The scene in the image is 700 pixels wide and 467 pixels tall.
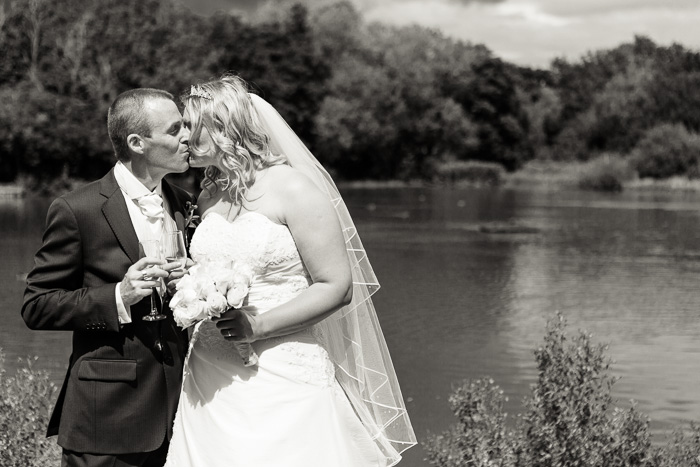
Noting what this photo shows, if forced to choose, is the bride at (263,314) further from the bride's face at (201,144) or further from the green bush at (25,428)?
the green bush at (25,428)

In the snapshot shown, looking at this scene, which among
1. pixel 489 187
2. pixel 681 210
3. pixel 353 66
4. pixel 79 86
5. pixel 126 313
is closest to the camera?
pixel 126 313

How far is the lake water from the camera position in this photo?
11.0m

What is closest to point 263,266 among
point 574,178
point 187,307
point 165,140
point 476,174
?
point 187,307

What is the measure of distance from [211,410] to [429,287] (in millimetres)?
14984

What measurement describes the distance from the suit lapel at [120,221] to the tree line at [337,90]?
1934 inches

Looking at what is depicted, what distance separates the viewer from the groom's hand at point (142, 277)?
331 centimetres

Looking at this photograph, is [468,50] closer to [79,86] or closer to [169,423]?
[79,86]

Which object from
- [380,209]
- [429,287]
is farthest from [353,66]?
[429,287]

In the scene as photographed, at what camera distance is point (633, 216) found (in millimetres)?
35562

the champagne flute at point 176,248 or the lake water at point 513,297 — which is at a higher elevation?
the champagne flute at point 176,248

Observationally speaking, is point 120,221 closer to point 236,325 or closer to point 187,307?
point 187,307

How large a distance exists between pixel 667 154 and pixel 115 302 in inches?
2336

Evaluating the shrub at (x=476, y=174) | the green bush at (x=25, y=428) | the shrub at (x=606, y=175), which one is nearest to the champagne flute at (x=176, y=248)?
the green bush at (x=25, y=428)

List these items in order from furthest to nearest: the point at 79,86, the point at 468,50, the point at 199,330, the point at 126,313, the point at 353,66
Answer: the point at 468,50
the point at 353,66
the point at 79,86
the point at 199,330
the point at 126,313
